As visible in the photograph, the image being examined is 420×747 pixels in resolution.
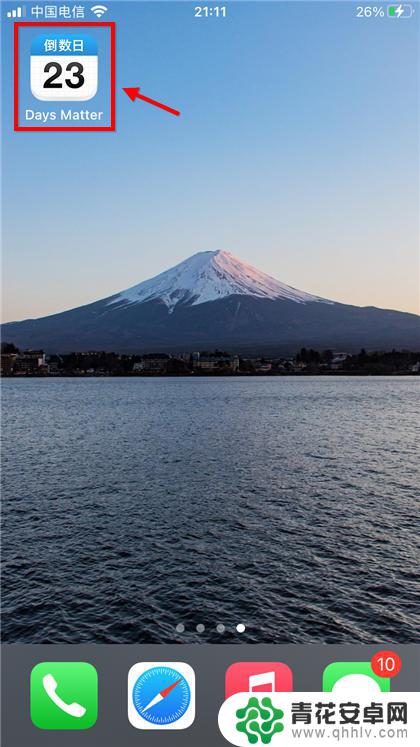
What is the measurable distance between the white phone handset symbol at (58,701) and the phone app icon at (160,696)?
556 millimetres

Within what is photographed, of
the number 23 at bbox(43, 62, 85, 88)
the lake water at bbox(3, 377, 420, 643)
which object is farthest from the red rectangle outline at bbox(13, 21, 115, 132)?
the lake water at bbox(3, 377, 420, 643)

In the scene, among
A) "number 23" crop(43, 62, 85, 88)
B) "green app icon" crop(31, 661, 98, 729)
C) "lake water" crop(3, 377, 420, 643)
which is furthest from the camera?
"lake water" crop(3, 377, 420, 643)

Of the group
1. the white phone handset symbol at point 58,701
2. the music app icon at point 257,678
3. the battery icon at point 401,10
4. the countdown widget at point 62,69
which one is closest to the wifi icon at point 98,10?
the countdown widget at point 62,69

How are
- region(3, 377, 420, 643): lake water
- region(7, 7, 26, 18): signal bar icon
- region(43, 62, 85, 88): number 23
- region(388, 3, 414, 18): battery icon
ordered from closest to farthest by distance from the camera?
region(43, 62, 85, 88): number 23, region(7, 7, 26, 18): signal bar icon, region(388, 3, 414, 18): battery icon, region(3, 377, 420, 643): lake water

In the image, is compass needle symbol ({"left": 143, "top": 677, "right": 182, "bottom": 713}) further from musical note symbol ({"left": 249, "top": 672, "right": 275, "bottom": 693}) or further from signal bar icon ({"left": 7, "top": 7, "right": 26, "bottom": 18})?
signal bar icon ({"left": 7, "top": 7, "right": 26, "bottom": 18})

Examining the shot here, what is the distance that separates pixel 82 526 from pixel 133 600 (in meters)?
8.54

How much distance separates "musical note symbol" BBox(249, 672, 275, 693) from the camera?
545 cm

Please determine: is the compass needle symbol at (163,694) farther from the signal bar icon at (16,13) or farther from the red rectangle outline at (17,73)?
the signal bar icon at (16,13)

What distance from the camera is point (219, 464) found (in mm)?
39469

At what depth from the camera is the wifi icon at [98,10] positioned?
7.00 meters

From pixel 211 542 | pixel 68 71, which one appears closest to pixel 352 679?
pixel 68 71

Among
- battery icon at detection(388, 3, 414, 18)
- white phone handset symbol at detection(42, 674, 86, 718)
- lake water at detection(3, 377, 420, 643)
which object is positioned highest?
battery icon at detection(388, 3, 414, 18)

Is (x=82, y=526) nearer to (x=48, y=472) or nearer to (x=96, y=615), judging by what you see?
(x=96, y=615)

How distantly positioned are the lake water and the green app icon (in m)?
9.30
